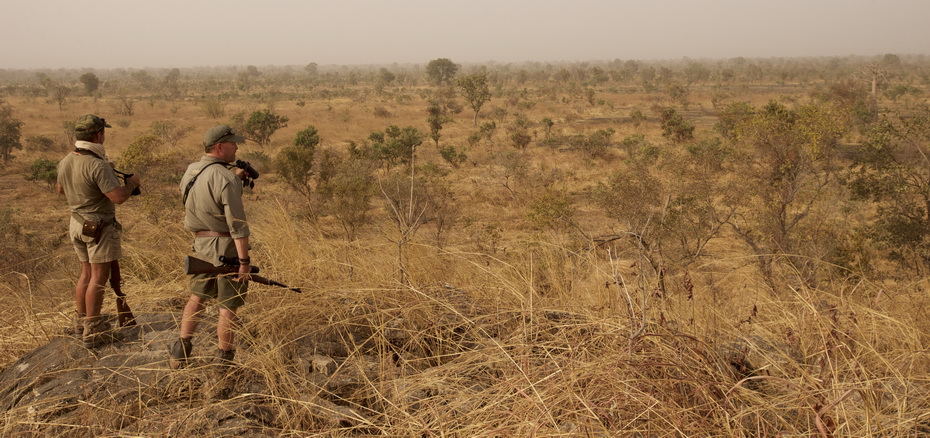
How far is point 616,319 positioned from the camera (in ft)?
7.76

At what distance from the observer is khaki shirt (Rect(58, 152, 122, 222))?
3.10 metres

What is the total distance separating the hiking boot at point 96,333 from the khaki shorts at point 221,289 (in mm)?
689

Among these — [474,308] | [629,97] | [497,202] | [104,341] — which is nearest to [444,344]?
[474,308]

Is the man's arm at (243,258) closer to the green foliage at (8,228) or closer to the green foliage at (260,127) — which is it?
the green foliage at (8,228)

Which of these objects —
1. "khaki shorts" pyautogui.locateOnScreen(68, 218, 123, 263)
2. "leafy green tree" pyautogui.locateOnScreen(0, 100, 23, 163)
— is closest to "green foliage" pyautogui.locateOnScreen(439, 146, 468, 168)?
"leafy green tree" pyautogui.locateOnScreen(0, 100, 23, 163)

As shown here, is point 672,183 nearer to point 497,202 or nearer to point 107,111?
point 497,202

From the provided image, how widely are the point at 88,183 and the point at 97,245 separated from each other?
39cm

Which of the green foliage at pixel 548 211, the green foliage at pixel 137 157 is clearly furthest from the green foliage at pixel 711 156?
the green foliage at pixel 137 157

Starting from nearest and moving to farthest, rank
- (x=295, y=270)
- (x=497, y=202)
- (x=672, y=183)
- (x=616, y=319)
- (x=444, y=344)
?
(x=616, y=319)
(x=444, y=344)
(x=295, y=270)
(x=672, y=183)
(x=497, y=202)

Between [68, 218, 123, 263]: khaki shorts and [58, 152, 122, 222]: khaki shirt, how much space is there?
0.29ft

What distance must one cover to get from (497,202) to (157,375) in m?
13.5

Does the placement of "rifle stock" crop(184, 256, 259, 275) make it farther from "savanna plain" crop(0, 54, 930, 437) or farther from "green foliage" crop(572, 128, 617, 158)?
"green foliage" crop(572, 128, 617, 158)

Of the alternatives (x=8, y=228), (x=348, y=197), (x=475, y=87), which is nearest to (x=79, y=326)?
(x=348, y=197)

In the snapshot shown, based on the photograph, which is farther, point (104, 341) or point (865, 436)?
point (104, 341)
